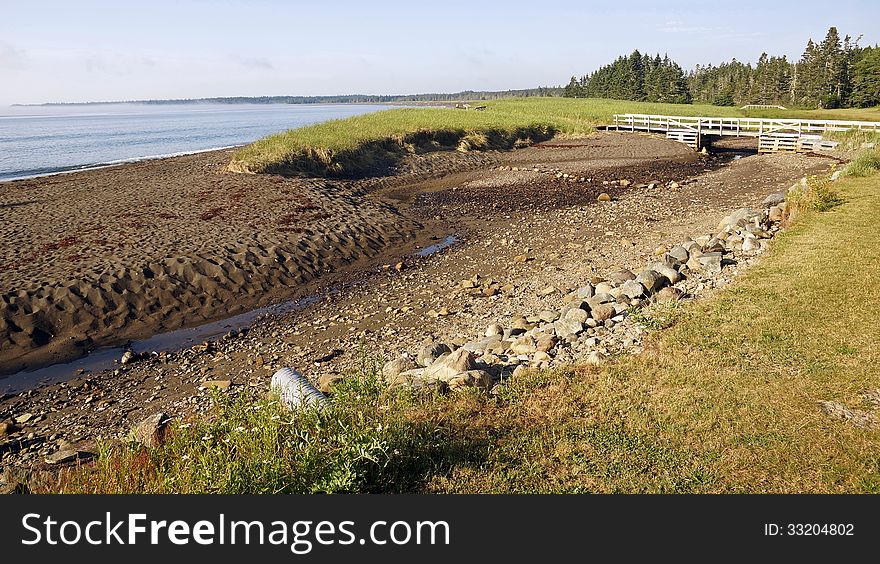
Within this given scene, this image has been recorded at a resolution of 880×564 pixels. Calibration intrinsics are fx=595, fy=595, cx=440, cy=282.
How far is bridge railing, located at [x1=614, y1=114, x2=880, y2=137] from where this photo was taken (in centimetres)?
3603

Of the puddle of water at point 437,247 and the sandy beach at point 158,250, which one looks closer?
the sandy beach at point 158,250

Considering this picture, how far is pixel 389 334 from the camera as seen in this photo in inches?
431

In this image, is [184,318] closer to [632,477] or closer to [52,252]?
[52,252]

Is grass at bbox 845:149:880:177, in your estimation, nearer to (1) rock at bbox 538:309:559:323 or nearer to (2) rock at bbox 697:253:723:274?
(2) rock at bbox 697:253:723:274

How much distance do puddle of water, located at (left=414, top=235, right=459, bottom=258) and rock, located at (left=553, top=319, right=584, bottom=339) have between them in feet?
25.3

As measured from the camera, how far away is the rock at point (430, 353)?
862 cm

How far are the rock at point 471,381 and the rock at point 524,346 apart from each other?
148 centimetres

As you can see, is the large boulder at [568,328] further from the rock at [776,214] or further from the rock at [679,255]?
the rock at [776,214]

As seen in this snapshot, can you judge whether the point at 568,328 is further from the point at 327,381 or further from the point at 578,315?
the point at 327,381

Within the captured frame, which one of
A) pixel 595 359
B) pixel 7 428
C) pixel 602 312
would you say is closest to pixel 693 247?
pixel 602 312

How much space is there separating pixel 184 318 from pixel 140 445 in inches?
275

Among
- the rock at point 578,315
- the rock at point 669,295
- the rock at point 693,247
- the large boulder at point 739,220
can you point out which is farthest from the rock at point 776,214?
the rock at point 578,315

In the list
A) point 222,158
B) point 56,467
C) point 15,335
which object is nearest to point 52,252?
point 15,335

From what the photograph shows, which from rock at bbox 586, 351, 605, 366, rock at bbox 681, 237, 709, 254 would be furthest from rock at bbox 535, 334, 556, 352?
rock at bbox 681, 237, 709, 254
